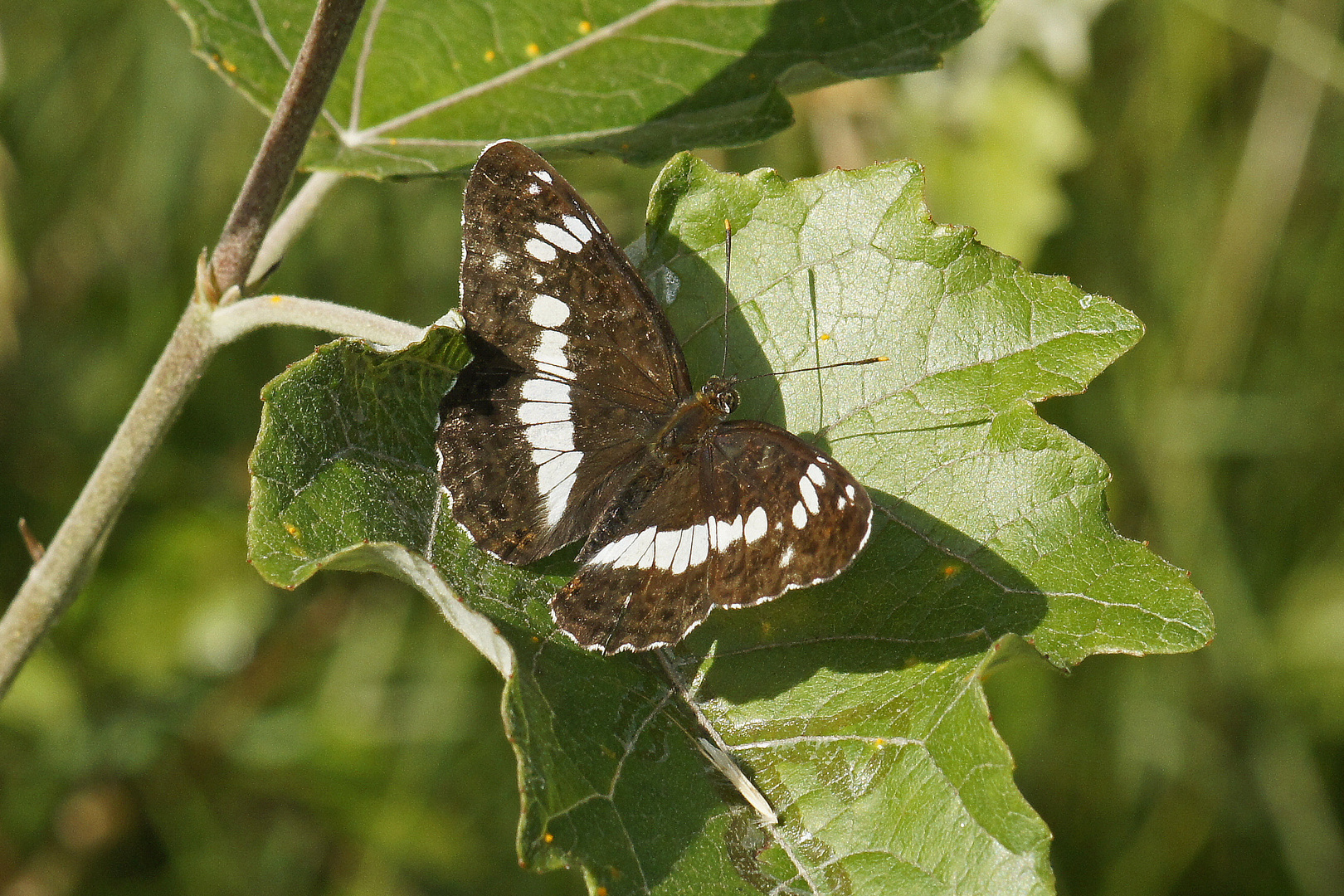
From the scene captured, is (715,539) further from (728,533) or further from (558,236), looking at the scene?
(558,236)

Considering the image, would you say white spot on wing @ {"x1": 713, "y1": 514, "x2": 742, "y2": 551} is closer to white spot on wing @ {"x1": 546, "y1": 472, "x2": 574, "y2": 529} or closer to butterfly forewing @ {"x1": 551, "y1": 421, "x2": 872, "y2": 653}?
butterfly forewing @ {"x1": 551, "y1": 421, "x2": 872, "y2": 653}

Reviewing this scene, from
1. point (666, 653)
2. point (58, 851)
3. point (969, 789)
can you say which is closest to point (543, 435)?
point (666, 653)

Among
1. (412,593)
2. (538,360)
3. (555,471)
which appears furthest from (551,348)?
(412,593)

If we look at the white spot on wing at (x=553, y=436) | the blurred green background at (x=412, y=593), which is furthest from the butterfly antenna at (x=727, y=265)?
the blurred green background at (x=412, y=593)

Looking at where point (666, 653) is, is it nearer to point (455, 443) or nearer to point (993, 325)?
point (455, 443)

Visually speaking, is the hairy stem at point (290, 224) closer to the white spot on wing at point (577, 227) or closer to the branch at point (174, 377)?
the branch at point (174, 377)

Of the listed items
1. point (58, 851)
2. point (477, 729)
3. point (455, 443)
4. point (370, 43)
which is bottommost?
point (58, 851)
